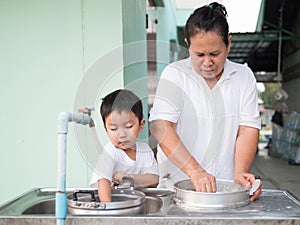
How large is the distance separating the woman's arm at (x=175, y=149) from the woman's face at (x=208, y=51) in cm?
29

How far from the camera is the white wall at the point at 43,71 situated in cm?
248

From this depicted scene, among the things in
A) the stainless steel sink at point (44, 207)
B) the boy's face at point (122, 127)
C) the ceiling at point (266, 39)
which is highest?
the ceiling at point (266, 39)

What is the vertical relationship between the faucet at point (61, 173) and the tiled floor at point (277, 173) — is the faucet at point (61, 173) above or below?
above

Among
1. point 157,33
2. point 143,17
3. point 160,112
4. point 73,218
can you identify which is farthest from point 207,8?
point 157,33

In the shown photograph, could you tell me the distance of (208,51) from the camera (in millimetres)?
1402

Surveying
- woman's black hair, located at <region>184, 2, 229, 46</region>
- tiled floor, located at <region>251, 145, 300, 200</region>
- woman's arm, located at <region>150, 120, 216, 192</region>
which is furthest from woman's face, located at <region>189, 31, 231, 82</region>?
tiled floor, located at <region>251, 145, 300, 200</region>

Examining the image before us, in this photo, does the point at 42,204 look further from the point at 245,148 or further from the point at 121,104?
the point at 245,148

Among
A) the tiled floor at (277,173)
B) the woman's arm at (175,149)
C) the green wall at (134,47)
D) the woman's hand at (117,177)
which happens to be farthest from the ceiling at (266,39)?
the woman's hand at (117,177)

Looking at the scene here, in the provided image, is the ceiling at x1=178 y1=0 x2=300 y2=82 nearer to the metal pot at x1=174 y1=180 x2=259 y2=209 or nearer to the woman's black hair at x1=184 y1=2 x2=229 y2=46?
the woman's black hair at x1=184 y1=2 x2=229 y2=46

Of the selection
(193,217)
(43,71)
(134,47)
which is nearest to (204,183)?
(193,217)

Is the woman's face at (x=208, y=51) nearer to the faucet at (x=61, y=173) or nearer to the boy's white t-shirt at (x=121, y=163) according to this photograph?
the boy's white t-shirt at (x=121, y=163)

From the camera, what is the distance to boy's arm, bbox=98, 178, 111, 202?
1.19 m

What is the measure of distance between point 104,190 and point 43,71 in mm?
1567

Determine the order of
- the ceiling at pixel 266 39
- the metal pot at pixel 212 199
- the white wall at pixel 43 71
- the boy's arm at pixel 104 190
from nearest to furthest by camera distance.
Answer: the metal pot at pixel 212 199
the boy's arm at pixel 104 190
the white wall at pixel 43 71
the ceiling at pixel 266 39
